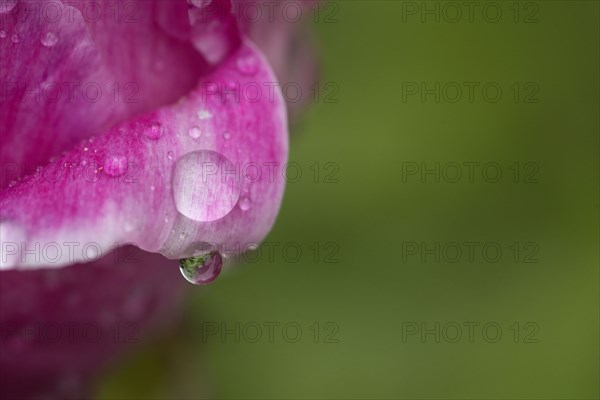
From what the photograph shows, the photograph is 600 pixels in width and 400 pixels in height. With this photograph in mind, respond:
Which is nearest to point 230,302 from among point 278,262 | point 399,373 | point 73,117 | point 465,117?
point 278,262

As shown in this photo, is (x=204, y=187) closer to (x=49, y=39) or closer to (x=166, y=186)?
(x=166, y=186)

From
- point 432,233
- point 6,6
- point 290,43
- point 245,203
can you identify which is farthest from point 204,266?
point 432,233

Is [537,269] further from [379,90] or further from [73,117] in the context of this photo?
[73,117]

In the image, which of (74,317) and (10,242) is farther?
(74,317)

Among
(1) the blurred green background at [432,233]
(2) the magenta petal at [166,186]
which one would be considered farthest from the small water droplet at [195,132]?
(1) the blurred green background at [432,233]

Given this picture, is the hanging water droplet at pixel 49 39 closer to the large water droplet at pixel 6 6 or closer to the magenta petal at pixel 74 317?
the large water droplet at pixel 6 6

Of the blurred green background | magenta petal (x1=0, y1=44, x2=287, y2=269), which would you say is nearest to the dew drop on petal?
magenta petal (x1=0, y1=44, x2=287, y2=269)

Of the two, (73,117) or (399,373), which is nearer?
(73,117)
